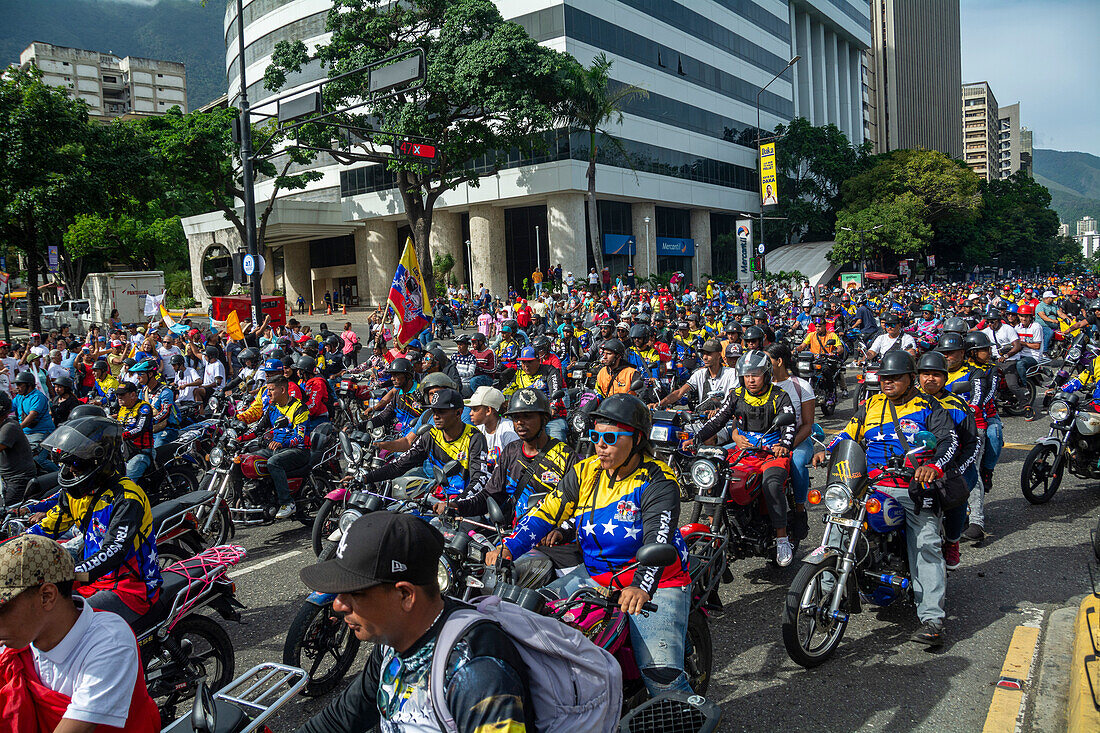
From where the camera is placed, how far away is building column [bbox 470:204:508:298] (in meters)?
44.8

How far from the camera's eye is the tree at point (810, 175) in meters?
59.8

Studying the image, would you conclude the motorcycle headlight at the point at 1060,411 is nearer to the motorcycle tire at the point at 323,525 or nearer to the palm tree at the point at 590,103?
the motorcycle tire at the point at 323,525

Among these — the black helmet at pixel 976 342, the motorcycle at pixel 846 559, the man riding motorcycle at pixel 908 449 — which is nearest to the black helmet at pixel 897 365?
the man riding motorcycle at pixel 908 449

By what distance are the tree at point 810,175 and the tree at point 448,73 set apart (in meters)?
33.6

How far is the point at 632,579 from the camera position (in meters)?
3.63

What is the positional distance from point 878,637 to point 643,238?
44.5 metres

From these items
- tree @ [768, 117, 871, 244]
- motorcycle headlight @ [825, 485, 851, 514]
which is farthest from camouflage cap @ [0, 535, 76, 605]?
tree @ [768, 117, 871, 244]

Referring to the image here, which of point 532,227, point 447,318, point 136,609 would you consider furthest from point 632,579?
point 532,227

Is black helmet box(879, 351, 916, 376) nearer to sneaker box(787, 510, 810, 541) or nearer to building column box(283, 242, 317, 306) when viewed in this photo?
sneaker box(787, 510, 810, 541)

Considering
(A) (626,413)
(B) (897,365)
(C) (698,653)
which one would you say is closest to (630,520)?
(A) (626,413)

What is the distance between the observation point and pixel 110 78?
11338 centimetres

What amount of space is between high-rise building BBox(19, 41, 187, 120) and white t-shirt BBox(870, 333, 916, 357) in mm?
119367

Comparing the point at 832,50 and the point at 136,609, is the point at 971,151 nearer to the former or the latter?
the point at 832,50

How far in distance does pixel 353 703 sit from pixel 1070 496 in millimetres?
8488
